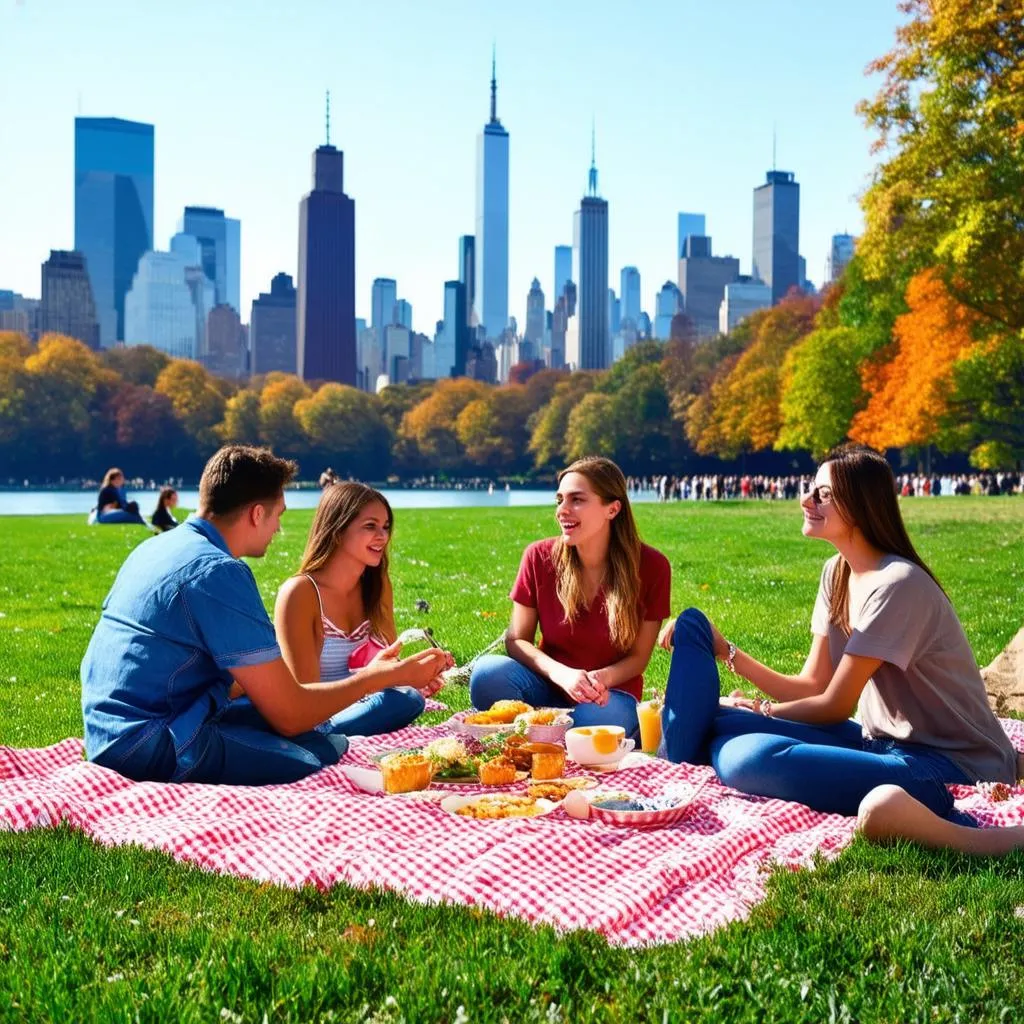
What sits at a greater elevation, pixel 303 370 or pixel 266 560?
pixel 303 370

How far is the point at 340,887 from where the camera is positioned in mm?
3801

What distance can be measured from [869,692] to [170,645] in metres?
2.76

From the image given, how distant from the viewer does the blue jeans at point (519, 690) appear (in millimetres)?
5898

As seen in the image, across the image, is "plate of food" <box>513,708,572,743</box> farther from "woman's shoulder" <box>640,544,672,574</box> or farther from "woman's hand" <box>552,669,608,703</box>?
"woman's shoulder" <box>640,544,672,574</box>

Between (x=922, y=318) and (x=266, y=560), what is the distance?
18714mm

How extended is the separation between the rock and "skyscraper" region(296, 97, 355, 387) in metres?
178

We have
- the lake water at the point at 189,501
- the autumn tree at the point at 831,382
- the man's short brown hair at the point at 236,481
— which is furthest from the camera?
the lake water at the point at 189,501

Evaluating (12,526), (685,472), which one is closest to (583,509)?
(12,526)

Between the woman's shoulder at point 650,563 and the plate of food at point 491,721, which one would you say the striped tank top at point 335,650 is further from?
the woman's shoulder at point 650,563

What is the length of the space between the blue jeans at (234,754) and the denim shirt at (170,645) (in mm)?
16

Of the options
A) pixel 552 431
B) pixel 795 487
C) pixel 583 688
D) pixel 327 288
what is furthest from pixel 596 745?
pixel 327 288

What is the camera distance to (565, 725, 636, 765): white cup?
17.0ft

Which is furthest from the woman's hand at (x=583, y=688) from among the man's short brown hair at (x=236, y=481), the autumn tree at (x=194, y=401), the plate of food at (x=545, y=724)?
the autumn tree at (x=194, y=401)

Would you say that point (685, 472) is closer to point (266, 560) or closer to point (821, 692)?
point (266, 560)
